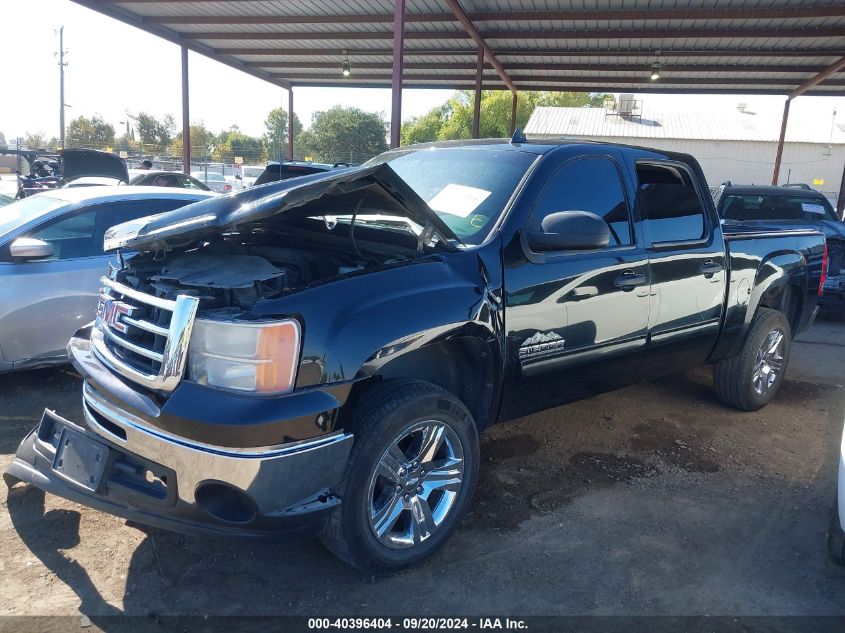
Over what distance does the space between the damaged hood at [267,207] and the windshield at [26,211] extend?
252 cm

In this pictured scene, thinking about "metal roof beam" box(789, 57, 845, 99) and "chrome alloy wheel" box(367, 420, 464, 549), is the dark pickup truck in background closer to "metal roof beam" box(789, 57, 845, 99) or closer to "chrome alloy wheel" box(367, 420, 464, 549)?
"metal roof beam" box(789, 57, 845, 99)

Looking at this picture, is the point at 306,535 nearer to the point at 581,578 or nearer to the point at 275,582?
the point at 275,582

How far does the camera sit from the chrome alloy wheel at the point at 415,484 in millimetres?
2768

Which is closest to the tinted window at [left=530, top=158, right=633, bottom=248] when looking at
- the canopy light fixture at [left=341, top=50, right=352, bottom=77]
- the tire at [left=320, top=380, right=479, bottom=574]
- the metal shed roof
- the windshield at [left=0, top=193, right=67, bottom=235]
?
the tire at [left=320, top=380, right=479, bottom=574]

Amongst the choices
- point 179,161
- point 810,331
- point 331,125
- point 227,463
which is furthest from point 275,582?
point 331,125

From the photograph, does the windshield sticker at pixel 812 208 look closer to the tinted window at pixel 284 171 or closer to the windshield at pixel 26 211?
the tinted window at pixel 284 171

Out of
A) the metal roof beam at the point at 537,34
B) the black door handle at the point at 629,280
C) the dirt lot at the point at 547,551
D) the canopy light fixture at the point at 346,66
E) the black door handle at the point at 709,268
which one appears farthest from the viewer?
the canopy light fixture at the point at 346,66

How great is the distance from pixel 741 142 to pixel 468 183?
38.6 m

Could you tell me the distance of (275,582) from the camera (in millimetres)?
2836

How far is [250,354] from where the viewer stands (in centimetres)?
237

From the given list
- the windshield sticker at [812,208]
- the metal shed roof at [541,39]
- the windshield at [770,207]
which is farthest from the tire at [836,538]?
the metal shed roof at [541,39]

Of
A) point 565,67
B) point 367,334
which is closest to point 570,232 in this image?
point 367,334

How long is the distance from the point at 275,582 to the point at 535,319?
5.75 feet

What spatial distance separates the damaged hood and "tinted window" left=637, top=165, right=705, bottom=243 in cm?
161
